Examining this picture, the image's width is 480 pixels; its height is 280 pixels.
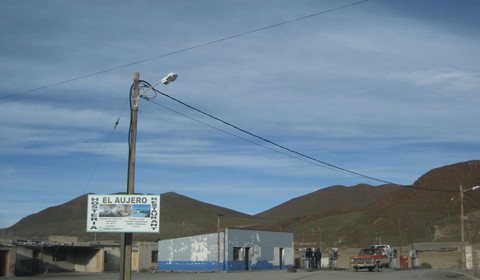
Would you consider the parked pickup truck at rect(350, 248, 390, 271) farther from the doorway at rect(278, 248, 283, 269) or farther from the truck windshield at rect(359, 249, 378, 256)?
the doorway at rect(278, 248, 283, 269)

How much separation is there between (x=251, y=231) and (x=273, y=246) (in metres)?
3.87

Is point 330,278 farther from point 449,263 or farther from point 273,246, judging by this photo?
point 449,263

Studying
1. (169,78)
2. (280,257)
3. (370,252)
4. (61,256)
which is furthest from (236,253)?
(169,78)

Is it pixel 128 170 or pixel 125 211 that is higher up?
pixel 128 170

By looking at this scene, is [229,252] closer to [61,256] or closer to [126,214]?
[61,256]

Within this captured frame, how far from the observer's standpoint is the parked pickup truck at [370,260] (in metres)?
39.2

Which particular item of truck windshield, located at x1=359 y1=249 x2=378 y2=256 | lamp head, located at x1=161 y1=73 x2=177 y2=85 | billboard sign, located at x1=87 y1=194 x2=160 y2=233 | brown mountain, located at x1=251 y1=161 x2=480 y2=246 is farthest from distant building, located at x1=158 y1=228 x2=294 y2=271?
brown mountain, located at x1=251 y1=161 x2=480 y2=246

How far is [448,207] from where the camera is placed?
118375 mm

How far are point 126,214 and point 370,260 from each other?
2504cm

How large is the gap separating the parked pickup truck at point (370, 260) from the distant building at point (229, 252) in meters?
13.2

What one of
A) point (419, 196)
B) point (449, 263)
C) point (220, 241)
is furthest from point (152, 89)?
point (419, 196)

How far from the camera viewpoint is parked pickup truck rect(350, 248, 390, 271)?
39.2 meters

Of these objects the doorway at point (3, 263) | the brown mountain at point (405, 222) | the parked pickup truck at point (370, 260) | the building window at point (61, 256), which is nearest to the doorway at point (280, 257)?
the parked pickup truck at point (370, 260)

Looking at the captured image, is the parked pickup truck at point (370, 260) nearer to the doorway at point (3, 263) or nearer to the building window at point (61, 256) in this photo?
the doorway at point (3, 263)
